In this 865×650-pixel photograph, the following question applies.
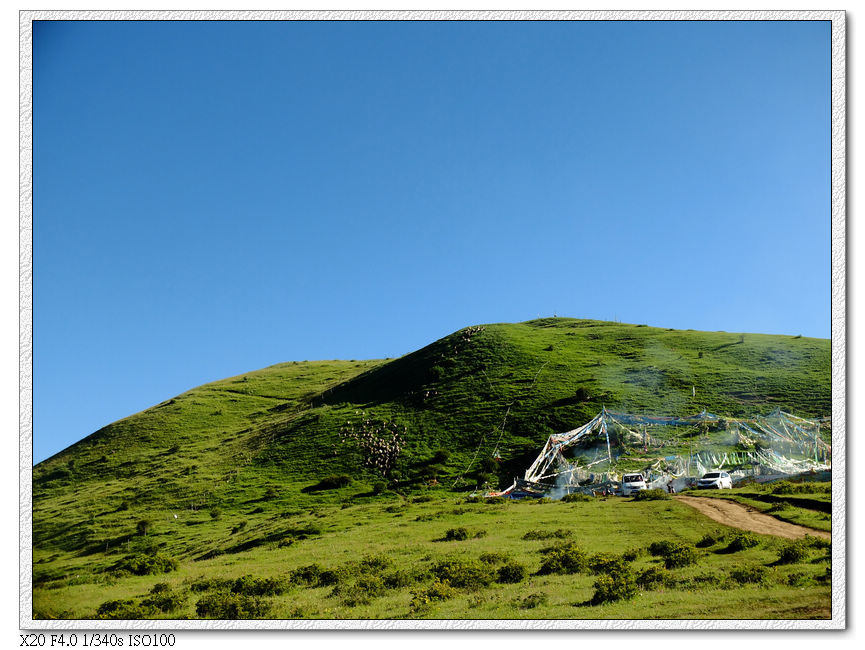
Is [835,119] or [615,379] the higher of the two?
[835,119]

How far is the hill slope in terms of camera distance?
5659 centimetres

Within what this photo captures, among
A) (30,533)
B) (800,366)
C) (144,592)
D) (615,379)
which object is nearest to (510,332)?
(615,379)

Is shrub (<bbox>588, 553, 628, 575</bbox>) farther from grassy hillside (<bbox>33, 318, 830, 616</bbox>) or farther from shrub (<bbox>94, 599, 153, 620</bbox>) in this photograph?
grassy hillside (<bbox>33, 318, 830, 616</bbox>)

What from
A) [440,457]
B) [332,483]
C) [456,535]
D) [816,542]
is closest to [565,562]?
[456,535]

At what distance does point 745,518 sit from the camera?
1152 inches

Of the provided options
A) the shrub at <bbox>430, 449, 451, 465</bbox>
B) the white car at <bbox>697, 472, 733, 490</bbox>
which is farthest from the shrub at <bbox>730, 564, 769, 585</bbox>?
the shrub at <bbox>430, 449, 451, 465</bbox>

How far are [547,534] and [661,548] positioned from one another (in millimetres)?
6572

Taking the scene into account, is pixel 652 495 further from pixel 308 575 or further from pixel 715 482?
pixel 308 575

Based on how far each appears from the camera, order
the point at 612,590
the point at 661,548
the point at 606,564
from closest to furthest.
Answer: the point at 612,590, the point at 606,564, the point at 661,548

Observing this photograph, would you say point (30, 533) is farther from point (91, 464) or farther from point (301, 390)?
point (301, 390)

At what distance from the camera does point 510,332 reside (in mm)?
98375

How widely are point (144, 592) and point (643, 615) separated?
22.9 meters

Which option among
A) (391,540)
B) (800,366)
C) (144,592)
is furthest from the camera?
(800,366)

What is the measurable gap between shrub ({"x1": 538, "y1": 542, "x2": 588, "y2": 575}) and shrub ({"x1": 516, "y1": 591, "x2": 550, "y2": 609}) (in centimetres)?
373
